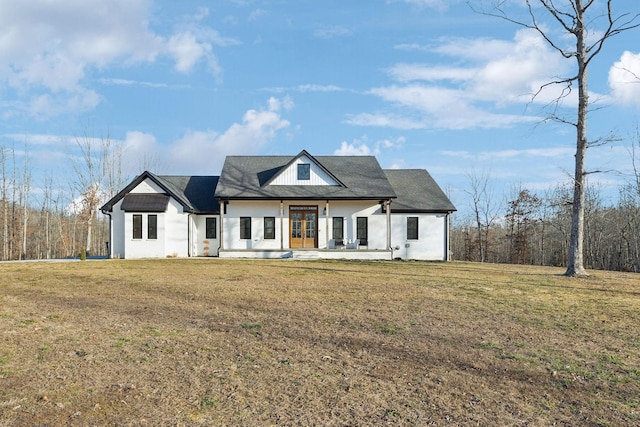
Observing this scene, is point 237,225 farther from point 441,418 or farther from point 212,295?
point 441,418

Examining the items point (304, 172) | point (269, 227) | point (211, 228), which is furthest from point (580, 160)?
point (211, 228)

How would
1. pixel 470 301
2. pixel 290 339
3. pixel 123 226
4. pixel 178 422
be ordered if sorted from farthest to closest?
pixel 123 226
pixel 470 301
pixel 290 339
pixel 178 422

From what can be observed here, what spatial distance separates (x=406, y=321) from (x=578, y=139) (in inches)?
493

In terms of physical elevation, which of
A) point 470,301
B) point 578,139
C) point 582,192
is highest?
point 578,139

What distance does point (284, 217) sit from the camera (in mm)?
25750

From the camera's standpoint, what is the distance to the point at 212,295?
10.6m

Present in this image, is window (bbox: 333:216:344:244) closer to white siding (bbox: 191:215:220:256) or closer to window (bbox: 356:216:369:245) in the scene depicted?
window (bbox: 356:216:369:245)

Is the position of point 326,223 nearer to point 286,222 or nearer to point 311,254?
point 311,254

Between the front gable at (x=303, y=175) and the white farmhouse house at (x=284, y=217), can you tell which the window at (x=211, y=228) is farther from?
the front gable at (x=303, y=175)

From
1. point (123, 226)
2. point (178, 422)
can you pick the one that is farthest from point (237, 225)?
point (178, 422)

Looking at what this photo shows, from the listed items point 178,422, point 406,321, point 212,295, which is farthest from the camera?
point 212,295

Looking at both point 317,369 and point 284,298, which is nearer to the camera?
point 317,369

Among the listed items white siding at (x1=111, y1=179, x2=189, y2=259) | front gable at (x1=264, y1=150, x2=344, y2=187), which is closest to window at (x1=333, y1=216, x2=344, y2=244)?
front gable at (x1=264, y1=150, x2=344, y2=187)

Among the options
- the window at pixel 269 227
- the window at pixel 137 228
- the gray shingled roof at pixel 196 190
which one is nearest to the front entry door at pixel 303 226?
the window at pixel 269 227
